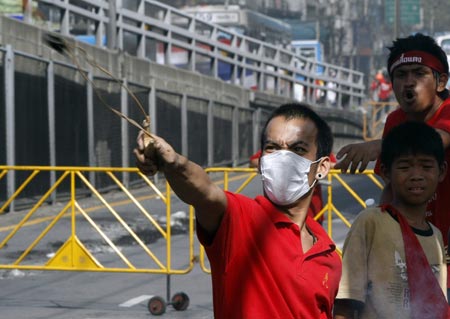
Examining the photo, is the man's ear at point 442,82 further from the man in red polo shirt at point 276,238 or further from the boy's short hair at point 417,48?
the man in red polo shirt at point 276,238

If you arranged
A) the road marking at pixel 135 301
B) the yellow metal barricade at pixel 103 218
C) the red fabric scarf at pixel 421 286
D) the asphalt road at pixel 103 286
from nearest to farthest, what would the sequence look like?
the red fabric scarf at pixel 421 286
the asphalt road at pixel 103 286
the road marking at pixel 135 301
the yellow metal barricade at pixel 103 218

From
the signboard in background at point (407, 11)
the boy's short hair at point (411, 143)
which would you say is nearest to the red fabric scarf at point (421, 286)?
the boy's short hair at point (411, 143)

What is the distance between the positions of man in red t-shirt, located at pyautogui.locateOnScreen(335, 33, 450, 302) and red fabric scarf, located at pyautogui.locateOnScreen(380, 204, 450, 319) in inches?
21.8

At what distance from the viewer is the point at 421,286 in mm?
4496

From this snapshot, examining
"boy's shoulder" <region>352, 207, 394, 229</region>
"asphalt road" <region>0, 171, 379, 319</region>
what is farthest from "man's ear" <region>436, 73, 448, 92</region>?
"asphalt road" <region>0, 171, 379, 319</region>

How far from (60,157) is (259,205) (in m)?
16.7

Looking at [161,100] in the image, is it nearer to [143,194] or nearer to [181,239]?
[143,194]

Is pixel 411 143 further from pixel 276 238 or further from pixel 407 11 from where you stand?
pixel 407 11

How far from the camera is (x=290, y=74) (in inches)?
1499

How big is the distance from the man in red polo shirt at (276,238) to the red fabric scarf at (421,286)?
0.47 meters

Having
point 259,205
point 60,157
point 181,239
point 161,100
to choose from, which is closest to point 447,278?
point 259,205

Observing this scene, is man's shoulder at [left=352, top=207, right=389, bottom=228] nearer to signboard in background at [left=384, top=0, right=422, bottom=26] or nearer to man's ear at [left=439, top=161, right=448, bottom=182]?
man's ear at [left=439, top=161, right=448, bottom=182]

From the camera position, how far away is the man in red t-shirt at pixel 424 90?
16.7ft

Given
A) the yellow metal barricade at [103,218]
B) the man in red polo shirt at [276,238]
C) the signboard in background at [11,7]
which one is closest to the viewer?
the man in red polo shirt at [276,238]
